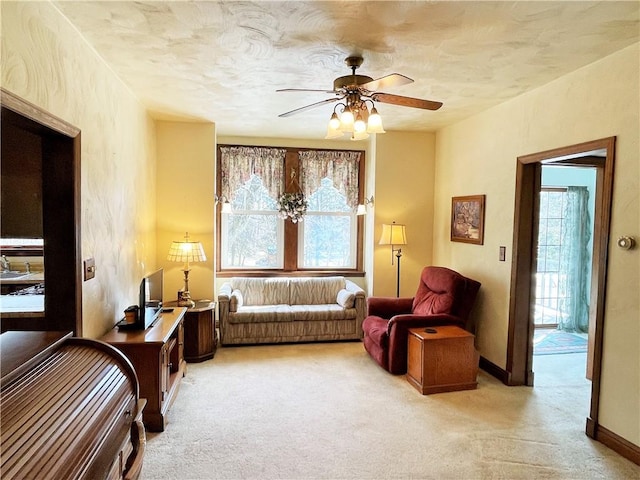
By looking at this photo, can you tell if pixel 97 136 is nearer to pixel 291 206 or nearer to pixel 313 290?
pixel 291 206

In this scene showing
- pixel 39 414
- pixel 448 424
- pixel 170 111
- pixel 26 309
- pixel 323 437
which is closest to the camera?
pixel 39 414

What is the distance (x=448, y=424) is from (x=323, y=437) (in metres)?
0.95

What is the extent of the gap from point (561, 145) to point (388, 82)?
1.68 m

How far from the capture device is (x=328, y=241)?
17.9 feet

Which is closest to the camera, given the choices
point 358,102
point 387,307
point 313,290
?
point 358,102

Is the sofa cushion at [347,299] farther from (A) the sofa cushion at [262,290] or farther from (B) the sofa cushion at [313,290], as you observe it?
(A) the sofa cushion at [262,290]

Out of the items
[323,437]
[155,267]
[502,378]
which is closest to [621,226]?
[502,378]

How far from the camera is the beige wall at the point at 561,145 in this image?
244 centimetres

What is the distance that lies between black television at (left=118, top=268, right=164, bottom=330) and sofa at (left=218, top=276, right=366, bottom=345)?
40.9 inches

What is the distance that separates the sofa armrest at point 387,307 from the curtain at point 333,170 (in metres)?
1.61

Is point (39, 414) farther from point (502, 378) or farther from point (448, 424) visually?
point (502, 378)

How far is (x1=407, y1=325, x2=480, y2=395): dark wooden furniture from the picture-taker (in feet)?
10.9

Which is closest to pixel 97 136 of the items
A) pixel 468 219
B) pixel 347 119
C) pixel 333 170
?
pixel 347 119

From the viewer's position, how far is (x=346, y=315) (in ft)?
15.3
